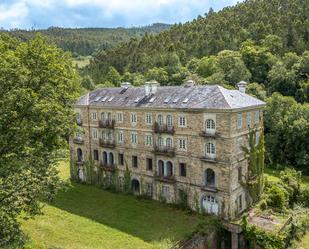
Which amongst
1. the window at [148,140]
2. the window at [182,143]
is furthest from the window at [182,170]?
the window at [148,140]

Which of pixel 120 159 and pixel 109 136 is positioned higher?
pixel 109 136

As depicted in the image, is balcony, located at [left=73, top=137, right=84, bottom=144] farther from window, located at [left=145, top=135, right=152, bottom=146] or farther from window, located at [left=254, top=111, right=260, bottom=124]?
window, located at [left=254, top=111, right=260, bottom=124]

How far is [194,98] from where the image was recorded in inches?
1528

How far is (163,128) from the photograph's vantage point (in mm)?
40625

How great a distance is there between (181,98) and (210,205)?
41.4 ft

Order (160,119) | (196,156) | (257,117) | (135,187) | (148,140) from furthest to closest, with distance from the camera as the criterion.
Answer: (135,187), (148,140), (257,117), (160,119), (196,156)

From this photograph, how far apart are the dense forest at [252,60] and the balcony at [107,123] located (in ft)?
103

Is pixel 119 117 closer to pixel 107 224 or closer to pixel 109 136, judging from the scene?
pixel 109 136

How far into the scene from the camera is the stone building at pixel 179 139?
36219mm

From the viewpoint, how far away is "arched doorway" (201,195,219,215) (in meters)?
37.3

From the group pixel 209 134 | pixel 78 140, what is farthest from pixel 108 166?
pixel 209 134

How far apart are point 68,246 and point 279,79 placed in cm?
6239

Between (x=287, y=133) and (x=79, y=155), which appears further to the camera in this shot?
(x=287, y=133)

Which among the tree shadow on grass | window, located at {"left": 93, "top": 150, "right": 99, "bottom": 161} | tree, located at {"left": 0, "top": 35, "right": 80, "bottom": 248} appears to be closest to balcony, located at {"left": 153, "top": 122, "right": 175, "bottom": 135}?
the tree shadow on grass
